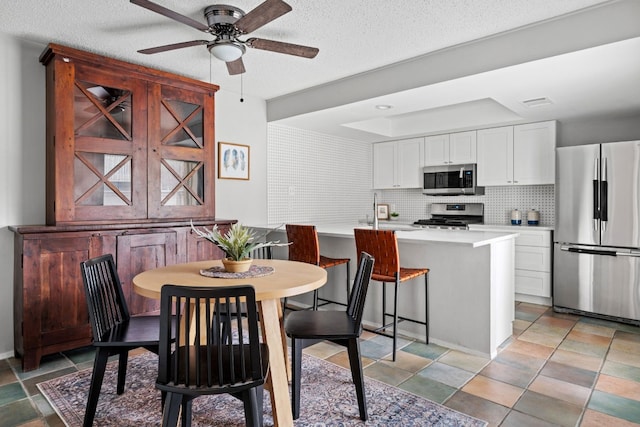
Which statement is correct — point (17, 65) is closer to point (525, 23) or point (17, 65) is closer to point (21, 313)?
point (21, 313)

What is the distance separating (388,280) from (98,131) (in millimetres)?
2575

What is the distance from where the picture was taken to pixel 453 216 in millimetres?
5938

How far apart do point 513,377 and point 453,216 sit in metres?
3.52

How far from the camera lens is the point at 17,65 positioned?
3.05m

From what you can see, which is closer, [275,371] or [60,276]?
[275,371]

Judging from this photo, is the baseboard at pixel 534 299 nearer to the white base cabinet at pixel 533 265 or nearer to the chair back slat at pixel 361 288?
the white base cabinet at pixel 533 265

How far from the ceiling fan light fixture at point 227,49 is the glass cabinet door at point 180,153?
1.15m

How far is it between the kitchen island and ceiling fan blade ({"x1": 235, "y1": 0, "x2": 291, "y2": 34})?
1918mm

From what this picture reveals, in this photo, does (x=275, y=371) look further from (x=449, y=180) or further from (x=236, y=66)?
(x=449, y=180)

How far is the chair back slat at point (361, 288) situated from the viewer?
2127 millimetres

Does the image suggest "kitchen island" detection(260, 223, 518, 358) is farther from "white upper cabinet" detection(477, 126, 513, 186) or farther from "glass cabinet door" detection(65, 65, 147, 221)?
"white upper cabinet" detection(477, 126, 513, 186)

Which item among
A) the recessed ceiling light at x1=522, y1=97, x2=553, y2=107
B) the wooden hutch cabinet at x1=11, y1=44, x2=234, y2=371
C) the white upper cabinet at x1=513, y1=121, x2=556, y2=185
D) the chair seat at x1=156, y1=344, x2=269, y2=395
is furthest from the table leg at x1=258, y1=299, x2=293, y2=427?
the white upper cabinet at x1=513, y1=121, x2=556, y2=185

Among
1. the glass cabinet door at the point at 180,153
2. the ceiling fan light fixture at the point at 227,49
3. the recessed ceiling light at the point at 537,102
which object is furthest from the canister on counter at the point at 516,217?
the ceiling fan light fixture at the point at 227,49

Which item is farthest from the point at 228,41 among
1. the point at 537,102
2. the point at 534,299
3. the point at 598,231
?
the point at 534,299
